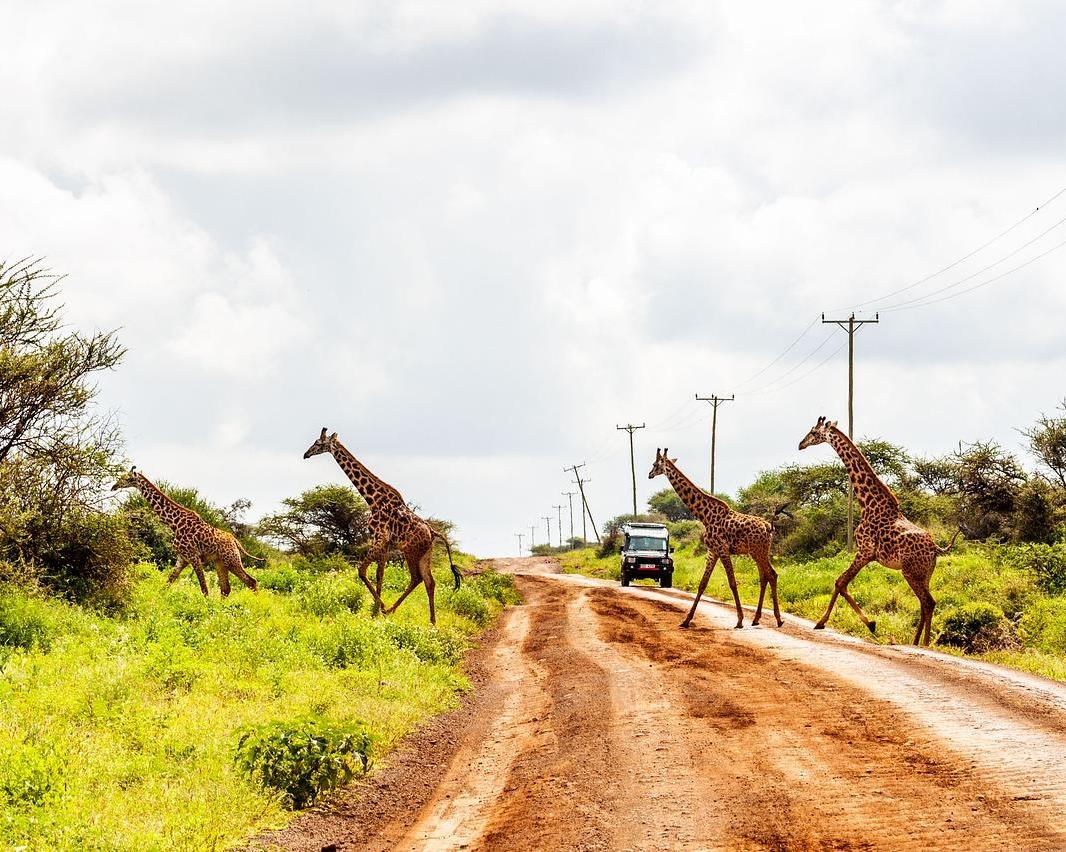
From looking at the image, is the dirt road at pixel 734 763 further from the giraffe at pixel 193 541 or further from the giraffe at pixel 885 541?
the giraffe at pixel 193 541

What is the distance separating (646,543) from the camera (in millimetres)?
42812

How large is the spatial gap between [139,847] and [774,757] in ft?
17.1

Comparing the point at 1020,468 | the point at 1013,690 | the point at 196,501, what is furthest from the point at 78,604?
the point at 1020,468

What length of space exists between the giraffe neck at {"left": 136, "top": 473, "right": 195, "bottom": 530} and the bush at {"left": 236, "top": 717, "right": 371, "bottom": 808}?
45.8 ft

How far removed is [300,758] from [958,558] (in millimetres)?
24847

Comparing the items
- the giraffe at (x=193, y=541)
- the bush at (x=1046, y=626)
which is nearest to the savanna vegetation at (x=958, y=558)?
the bush at (x=1046, y=626)

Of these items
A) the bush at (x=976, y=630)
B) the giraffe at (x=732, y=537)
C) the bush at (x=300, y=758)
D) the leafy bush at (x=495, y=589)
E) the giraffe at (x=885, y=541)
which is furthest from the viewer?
the leafy bush at (x=495, y=589)

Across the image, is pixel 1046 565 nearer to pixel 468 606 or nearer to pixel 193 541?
pixel 468 606

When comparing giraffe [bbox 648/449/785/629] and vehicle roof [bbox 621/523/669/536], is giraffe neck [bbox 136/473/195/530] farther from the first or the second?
vehicle roof [bbox 621/523/669/536]

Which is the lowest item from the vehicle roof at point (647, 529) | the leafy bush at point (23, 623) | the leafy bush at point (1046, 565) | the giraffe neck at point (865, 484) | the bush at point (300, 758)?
the bush at point (300, 758)

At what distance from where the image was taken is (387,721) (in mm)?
12242

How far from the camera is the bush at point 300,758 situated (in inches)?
373

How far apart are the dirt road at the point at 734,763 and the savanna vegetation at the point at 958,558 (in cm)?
372

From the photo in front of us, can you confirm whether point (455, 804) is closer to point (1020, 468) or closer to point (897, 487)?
point (1020, 468)
